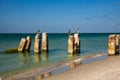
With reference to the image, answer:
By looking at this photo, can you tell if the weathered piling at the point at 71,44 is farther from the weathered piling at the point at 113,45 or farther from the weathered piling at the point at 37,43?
the weathered piling at the point at 113,45

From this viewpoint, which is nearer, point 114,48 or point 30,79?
point 30,79

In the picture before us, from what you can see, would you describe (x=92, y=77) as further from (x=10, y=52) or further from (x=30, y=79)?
(x=10, y=52)

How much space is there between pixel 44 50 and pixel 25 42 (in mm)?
2821

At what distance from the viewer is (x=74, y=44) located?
32281mm

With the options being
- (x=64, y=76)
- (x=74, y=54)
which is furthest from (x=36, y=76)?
(x=74, y=54)

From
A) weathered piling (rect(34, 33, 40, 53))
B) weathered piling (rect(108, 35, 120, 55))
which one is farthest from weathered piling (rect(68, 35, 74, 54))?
weathered piling (rect(108, 35, 120, 55))

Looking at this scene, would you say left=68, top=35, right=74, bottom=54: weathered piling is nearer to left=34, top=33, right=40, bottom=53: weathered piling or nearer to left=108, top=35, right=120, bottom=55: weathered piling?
left=34, top=33, right=40, bottom=53: weathered piling

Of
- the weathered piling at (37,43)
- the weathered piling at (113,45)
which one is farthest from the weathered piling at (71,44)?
the weathered piling at (113,45)

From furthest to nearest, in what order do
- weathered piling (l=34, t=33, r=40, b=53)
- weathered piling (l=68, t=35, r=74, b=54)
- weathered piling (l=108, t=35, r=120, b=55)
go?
weathered piling (l=34, t=33, r=40, b=53) → weathered piling (l=68, t=35, r=74, b=54) → weathered piling (l=108, t=35, r=120, b=55)

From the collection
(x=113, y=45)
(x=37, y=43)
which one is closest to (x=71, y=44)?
(x=37, y=43)

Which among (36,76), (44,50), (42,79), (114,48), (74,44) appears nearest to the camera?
(42,79)

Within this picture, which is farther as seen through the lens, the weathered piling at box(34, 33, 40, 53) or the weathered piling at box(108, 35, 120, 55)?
the weathered piling at box(34, 33, 40, 53)

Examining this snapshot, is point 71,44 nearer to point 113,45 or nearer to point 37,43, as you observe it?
point 37,43

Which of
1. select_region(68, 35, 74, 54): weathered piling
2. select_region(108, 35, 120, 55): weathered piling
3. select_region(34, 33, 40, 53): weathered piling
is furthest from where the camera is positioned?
select_region(34, 33, 40, 53): weathered piling
